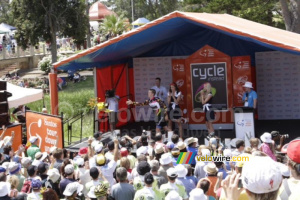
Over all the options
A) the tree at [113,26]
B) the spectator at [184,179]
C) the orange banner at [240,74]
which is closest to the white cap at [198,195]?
the spectator at [184,179]

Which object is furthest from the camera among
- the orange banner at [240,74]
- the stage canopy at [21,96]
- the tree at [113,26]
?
the tree at [113,26]

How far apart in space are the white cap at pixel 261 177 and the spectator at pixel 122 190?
12.1 feet

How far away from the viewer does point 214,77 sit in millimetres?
13938

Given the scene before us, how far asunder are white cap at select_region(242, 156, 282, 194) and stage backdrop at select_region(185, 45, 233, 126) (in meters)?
10.9

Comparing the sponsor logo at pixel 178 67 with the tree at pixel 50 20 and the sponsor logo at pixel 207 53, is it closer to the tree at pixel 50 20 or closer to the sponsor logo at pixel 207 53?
the sponsor logo at pixel 207 53

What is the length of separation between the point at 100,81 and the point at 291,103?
5964 mm

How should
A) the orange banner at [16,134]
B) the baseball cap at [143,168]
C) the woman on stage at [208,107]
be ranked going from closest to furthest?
the baseball cap at [143,168], the woman on stage at [208,107], the orange banner at [16,134]

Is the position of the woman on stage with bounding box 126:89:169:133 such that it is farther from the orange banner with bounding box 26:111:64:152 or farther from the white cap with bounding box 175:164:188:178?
the white cap with bounding box 175:164:188:178

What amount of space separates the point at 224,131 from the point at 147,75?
396 centimetres

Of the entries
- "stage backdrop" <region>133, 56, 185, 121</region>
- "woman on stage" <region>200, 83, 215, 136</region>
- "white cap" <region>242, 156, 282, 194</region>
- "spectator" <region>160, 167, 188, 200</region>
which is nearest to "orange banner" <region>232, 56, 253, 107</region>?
"woman on stage" <region>200, 83, 215, 136</region>

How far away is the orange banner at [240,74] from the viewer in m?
13.8

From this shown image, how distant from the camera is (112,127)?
14.3 m

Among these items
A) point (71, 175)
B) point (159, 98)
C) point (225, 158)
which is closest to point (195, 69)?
point (159, 98)

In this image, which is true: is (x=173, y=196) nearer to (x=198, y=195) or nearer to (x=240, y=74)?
(x=198, y=195)
